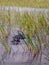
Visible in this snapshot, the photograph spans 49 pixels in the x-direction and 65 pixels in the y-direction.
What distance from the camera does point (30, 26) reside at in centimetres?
282

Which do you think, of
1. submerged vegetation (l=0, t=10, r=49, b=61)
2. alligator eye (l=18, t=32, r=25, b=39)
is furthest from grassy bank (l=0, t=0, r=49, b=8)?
alligator eye (l=18, t=32, r=25, b=39)

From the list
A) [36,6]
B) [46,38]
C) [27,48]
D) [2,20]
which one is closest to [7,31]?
[2,20]

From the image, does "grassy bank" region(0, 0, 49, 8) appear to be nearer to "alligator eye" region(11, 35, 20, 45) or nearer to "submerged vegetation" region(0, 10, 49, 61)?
"submerged vegetation" region(0, 10, 49, 61)

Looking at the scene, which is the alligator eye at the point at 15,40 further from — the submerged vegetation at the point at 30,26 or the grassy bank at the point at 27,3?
the grassy bank at the point at 27,3

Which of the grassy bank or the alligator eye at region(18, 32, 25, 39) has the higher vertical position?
the grassy bank

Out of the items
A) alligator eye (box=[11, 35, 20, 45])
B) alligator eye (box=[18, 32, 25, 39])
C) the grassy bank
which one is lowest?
alligator eye (box=[11, 35, 20, 45])

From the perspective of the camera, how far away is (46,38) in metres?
2.89

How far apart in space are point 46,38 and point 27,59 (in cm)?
43

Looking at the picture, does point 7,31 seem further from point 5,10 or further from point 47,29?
point 47,29

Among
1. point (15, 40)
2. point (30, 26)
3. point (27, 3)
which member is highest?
point (27, 3)

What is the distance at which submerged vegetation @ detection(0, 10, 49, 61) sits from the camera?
2820 millimetres

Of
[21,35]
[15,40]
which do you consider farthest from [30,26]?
[15,40]

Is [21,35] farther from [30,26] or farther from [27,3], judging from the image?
[27,3]

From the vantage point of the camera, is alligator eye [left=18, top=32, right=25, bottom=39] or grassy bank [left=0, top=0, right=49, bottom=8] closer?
alligator eye [left=18, top=32, right=25, bottom=39]
